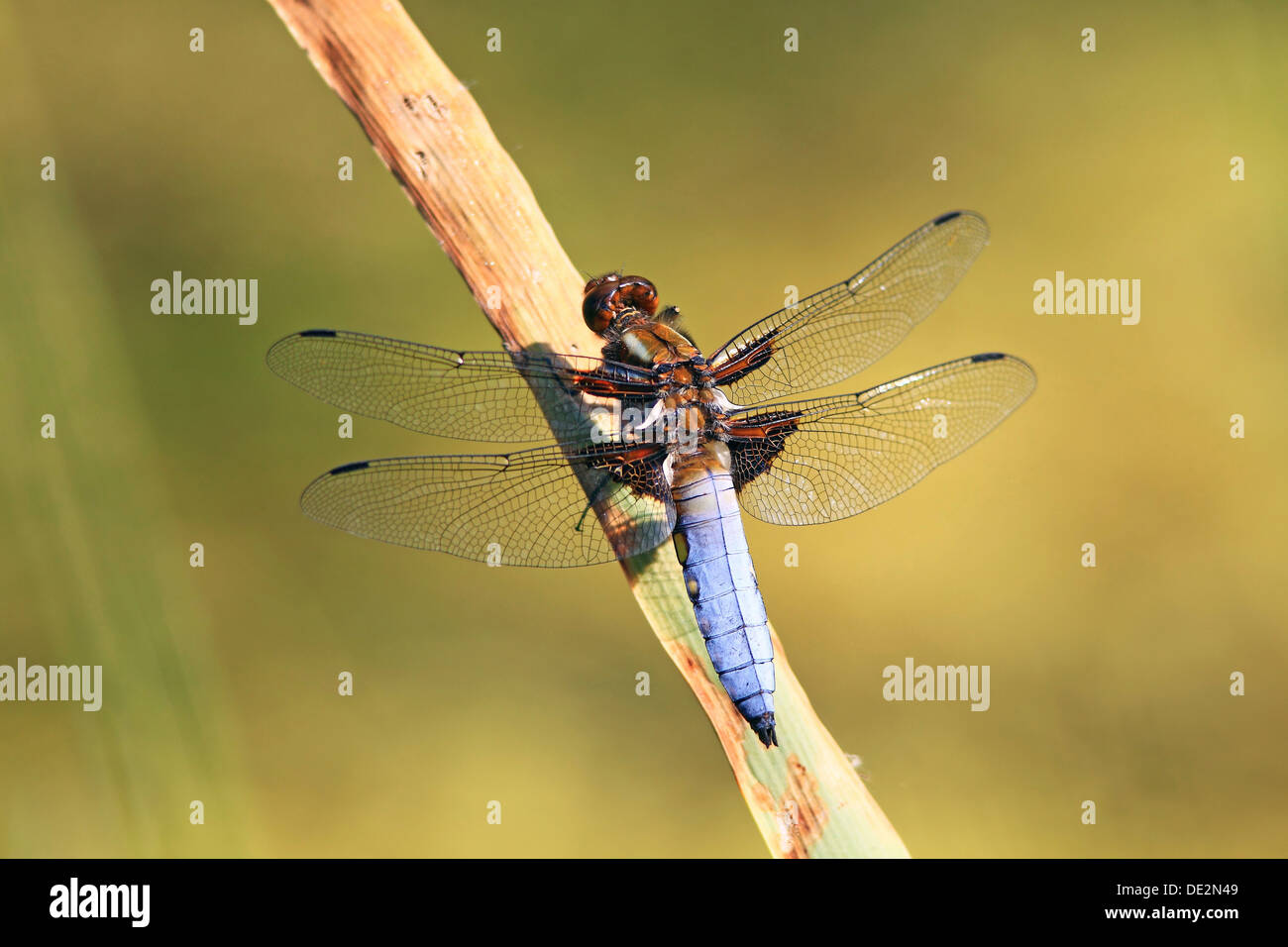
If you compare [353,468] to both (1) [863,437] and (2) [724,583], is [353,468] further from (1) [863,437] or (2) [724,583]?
(1) [863,437]

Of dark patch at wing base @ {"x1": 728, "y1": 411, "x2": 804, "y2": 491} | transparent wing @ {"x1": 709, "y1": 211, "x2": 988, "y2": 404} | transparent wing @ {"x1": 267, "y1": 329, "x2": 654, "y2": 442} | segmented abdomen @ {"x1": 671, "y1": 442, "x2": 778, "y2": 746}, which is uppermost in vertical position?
transparent wing @ {"x1": 709, "y1": 211, "x2": 988, "y2": 404}

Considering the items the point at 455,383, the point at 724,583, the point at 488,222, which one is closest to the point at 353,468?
the point at 455,383

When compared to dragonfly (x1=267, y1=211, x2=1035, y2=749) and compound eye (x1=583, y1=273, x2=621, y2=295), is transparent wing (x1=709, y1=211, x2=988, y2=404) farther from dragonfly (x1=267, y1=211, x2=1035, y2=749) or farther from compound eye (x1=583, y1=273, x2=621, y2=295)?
compound eye (x1=583, y1=273, x2=621, y2=295)

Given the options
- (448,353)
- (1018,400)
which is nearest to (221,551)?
(448,353)

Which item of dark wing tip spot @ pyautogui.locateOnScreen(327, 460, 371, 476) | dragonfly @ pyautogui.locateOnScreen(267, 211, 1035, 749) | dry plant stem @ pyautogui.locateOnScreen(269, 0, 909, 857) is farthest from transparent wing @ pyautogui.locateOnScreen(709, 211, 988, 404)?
dark wing tip spot @ pyautogui.locateOnScreen(327, 460, 371, 476)

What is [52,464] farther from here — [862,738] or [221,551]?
[862,738]

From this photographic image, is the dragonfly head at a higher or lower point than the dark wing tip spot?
higher

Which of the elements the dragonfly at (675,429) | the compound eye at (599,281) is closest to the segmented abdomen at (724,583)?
the dragonfly at (675,429)

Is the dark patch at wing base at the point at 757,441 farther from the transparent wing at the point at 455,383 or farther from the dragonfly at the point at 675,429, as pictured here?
the transparent wing at the point at 455,383
